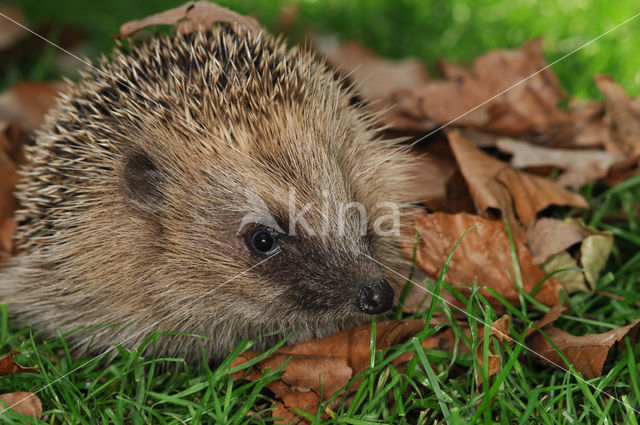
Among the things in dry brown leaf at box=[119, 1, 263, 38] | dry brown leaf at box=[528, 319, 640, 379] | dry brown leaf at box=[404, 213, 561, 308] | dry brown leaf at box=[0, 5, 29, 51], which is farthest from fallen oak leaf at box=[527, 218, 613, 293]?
dry brown leaf at box=[0, 5, 29, 51]

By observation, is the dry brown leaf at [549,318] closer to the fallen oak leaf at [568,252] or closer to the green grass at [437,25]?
the fallen oak leaf at [568,252]

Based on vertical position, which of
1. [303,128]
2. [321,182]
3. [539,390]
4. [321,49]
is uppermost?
[321,49]

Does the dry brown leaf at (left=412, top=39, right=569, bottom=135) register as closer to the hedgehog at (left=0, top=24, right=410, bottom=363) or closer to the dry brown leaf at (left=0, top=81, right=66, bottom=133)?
the hedgehog at (left=0, top=24, right=410, bottom=363)

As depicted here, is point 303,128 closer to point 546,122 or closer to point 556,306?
point 556,306

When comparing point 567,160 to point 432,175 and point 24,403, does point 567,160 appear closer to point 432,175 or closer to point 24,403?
point 432,175

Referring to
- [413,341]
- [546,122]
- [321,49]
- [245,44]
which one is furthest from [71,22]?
[413,341]

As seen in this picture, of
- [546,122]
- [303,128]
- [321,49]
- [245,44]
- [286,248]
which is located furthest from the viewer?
[321,49]

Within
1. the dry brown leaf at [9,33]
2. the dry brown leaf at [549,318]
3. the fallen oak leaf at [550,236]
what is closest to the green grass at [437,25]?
the dry brown leaf at [9,33]
